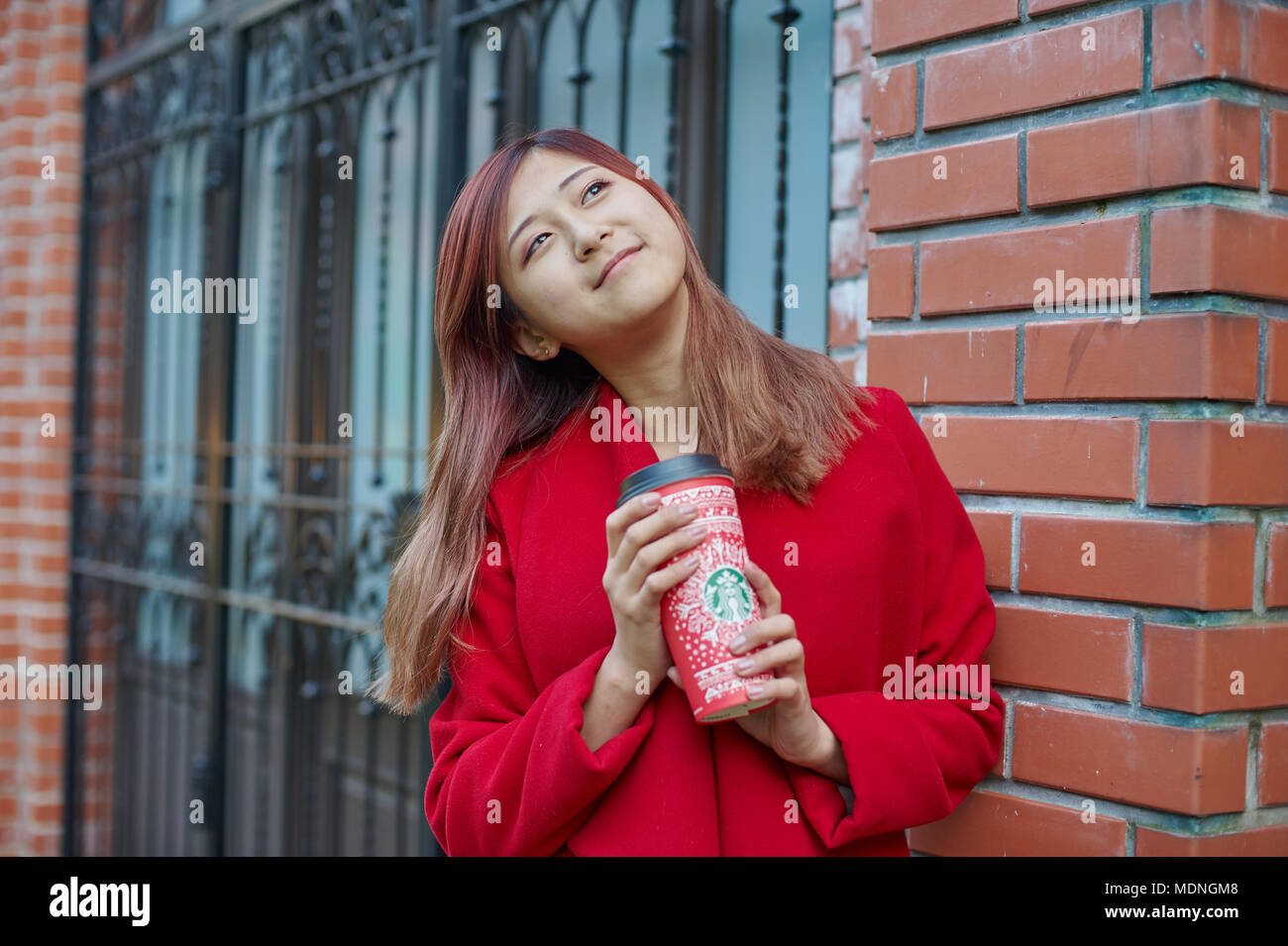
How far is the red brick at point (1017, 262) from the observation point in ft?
4.83

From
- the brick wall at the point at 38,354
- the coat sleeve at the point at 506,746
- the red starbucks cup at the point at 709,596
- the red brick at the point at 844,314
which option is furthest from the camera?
the brick wall at the point at 38,354

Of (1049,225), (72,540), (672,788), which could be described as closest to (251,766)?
(72,540)

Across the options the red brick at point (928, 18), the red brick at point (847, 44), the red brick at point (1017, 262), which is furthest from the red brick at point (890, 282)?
the red brick at point (847, 44)

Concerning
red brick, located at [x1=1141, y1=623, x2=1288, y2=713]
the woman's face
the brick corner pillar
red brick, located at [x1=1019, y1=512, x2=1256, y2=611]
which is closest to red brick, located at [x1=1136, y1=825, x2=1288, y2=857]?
the brick corner pillar

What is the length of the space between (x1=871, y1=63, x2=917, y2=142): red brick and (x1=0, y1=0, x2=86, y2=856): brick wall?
3.85 metres

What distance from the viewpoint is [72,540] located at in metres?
4.66

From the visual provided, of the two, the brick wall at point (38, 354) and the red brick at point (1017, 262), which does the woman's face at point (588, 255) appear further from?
the brick wall at point (38, 354)

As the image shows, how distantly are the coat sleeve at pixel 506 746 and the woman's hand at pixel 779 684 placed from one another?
5.3 inches

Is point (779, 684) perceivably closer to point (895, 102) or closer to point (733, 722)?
point (733, 722)

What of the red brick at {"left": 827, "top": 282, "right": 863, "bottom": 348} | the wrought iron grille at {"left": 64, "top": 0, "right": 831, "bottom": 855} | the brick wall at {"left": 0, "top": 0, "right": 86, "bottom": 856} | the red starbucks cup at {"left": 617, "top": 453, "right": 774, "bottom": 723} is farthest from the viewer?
the brick wall at {"left": 0, "top": 0, "right": 86, "bottom": 856}

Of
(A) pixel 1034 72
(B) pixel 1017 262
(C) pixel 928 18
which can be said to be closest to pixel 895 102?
(C) pixel 928 18

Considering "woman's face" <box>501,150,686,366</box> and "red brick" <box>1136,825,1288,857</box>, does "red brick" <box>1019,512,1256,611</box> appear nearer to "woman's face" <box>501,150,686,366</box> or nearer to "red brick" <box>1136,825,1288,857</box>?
"red brick" <box>1136,825,1288,857</box>

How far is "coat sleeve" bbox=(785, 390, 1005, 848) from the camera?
139 centimetres

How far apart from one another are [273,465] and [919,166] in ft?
8.80
